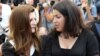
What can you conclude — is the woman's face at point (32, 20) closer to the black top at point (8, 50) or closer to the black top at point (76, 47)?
the black top at point (76, 47)

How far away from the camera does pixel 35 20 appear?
319 centimetres

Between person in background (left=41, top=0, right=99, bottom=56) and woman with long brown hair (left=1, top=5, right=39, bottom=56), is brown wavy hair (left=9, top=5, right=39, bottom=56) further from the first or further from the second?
person in background (left=41, top=0, right=99, bottom=56)

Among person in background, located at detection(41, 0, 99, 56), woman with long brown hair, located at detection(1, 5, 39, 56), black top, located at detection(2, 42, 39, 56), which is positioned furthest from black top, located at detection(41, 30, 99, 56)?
black top, located at detection(2, 42, 39, 56)

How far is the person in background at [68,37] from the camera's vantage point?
3074mm

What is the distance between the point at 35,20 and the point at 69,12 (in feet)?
1.14

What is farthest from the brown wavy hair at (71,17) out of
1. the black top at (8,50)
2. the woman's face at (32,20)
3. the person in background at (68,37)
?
the black top at (8,50)

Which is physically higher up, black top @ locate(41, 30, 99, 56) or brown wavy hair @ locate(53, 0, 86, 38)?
brown wavy hair @ locate(53, 0, 86, 38)

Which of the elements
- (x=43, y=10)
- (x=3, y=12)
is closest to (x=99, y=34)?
(x=3, y=12)

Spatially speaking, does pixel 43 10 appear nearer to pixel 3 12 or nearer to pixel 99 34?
pixel 3 12

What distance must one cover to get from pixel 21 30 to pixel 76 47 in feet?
1.79

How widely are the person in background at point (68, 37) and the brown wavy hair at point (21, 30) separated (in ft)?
0.46

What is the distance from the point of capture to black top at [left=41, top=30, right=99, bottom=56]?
10.0 ft

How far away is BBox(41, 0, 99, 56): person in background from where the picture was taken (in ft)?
10.1

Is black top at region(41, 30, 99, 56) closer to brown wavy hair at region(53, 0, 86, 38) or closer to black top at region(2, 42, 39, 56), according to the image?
brown wavy hair at region(53, 0, 86, 38)
